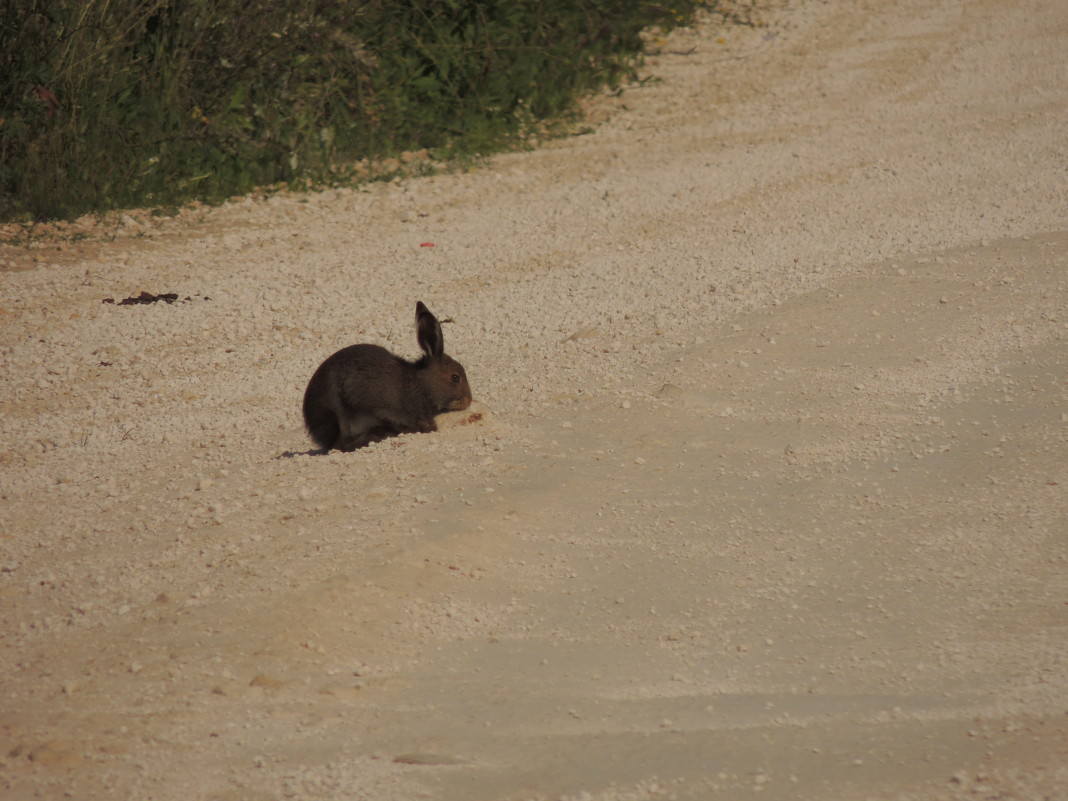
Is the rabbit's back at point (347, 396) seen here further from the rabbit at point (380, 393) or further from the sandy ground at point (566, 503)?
the sandy ground at point (566, 503)

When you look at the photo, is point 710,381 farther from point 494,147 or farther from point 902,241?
point 494,147

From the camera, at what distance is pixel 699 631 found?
4129mm

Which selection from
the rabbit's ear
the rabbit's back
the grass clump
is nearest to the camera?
the rabbit's back

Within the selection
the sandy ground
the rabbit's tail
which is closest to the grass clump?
the sandy ground

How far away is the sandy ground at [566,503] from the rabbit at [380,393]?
0.27 m

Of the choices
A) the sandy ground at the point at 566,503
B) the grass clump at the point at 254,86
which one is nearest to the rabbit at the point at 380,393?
the sandy ground at the point at 566,503

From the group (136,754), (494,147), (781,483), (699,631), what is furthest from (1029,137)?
(136,754)

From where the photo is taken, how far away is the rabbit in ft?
19.5

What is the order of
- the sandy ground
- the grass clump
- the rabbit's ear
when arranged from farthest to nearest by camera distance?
the grass clump → the rabbit's ear → the sandy ground

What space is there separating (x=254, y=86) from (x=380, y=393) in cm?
582

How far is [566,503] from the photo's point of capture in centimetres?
502

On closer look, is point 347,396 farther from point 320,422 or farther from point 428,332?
point 428,332

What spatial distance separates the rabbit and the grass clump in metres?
4.82

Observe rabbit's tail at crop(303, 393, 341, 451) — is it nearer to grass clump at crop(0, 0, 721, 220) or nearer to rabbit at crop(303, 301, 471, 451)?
rabbit at crop(303, 301, 471, 451)
